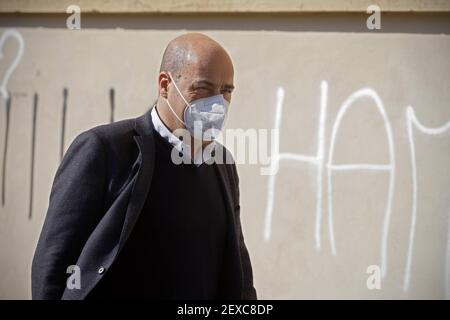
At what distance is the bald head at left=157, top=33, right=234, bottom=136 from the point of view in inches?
98.3

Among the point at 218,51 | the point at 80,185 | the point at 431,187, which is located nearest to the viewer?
the point at 80,185

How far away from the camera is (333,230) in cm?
405

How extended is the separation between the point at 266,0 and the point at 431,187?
60.4 inches

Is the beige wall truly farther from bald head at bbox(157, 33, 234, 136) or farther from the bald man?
bald head at bbox(157, 33, 234, 136)

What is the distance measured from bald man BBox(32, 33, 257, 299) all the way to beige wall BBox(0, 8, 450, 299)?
141cm

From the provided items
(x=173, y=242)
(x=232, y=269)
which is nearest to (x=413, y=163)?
(x=232, y=269)

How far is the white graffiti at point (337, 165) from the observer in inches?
157

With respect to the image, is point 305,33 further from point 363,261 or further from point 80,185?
point 80,185

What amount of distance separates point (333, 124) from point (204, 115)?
1709 mm

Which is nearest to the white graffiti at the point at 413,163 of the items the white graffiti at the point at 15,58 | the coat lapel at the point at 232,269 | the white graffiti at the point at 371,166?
the white graffiti at the point at 371,166

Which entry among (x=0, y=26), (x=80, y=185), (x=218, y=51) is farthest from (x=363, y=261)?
(x=0, y=26)

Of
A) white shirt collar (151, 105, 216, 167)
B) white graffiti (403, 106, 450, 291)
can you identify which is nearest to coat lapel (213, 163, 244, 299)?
white shirt collar (151, 105, 216, 167)

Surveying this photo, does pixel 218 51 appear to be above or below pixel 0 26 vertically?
below

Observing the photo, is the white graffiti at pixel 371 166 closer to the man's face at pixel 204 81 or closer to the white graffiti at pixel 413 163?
the white graffiti at pixel 413 163
